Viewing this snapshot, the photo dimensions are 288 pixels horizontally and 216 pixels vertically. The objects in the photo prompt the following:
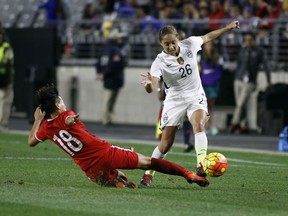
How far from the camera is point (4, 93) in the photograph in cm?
2569

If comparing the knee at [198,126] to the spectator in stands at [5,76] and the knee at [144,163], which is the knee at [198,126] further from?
the spectator in stands at [5,76]

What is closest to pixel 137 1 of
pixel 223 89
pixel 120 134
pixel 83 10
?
pixel 83 10

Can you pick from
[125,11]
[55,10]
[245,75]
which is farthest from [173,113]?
[55,10]

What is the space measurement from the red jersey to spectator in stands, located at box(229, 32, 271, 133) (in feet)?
43.4

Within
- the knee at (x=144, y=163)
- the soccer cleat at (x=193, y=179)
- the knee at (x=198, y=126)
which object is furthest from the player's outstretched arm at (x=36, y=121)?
the knee at (x=198, y=126)

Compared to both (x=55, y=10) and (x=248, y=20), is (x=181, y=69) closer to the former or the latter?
(x=248, y=20)

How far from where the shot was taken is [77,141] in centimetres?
1306

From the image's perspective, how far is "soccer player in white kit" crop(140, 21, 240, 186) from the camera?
1431cm

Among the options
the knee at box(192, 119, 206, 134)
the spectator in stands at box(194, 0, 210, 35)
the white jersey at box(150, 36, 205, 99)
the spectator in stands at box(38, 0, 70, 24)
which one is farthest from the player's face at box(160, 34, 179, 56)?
the spectator in stands at box(38, 0, 70, 24)

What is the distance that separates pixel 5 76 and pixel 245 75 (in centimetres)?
590

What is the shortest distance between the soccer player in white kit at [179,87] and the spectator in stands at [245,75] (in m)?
11.3

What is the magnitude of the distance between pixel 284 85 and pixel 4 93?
22.0 ft

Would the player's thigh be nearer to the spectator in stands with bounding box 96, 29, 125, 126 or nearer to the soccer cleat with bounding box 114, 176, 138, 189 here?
the soccer cleat with bounding box 114, 176, 138, 189

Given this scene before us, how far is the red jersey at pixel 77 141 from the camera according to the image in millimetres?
13062
